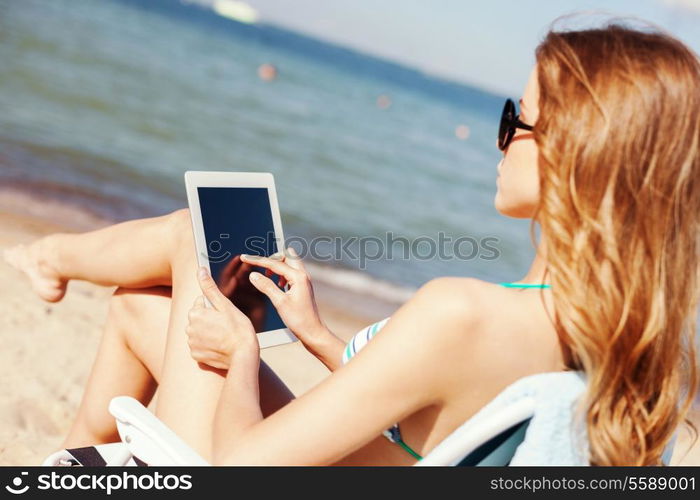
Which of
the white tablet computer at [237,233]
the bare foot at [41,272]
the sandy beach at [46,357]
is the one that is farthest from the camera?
the sandy beach at [46,357]

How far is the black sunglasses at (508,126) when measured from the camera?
1.75 metres

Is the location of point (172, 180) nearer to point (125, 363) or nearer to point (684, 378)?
point (125, 363)

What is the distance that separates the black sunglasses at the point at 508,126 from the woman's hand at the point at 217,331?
77cm

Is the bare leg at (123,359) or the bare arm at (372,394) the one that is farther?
the bare leg at (123,359)

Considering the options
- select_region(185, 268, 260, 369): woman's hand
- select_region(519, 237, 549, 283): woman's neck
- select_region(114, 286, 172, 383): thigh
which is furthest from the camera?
select_region(114, 286, 172, 383): thigh

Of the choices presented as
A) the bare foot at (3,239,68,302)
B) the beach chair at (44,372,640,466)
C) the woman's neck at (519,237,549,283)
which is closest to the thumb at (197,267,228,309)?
the beach chair at (44,372,640,466)

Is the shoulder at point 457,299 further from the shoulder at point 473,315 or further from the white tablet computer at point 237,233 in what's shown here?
the white tablet computer at point 237,233

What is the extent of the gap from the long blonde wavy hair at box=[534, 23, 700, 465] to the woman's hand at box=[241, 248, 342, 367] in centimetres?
80

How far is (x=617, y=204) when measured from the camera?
153cm

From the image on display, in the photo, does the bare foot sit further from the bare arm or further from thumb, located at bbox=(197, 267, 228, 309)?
the bare arm

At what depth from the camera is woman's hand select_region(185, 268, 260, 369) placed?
1.88 metres

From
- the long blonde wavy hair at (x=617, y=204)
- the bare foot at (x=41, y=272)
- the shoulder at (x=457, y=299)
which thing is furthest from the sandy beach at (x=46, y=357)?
the long blonde wavy hair at (x=617, y=204)

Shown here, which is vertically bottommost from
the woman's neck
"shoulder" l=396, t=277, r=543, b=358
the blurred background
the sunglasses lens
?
the blurred background

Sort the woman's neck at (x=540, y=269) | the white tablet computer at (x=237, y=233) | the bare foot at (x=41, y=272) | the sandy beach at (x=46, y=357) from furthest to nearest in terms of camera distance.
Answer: the sandy beach at (x=46, y=357) → the bare foot at (x=41, y=272) → the white tablet computer at (x=237, y=233) → the woman's neck at (x=540, y=269)
